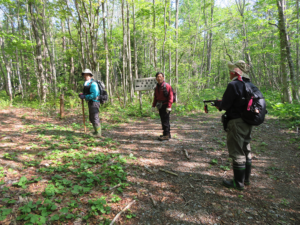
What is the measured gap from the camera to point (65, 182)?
9.07ft

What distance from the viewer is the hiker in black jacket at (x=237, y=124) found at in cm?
274

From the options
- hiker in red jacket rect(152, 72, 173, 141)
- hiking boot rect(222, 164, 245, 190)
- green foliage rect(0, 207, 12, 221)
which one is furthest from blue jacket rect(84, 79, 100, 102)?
hiking boot rect(222, 164, 245, 190)

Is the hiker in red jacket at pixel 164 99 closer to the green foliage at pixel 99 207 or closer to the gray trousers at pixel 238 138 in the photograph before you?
the gray trousers at pixel 238 138

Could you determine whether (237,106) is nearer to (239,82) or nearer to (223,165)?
(239,82)

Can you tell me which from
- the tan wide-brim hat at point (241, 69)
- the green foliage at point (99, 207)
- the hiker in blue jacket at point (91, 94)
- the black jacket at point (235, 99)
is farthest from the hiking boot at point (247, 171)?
the hiker in blue jacket at point (91, 94)

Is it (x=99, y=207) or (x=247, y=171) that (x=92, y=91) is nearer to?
(x=99, y=207)

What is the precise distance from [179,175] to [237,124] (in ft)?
5.36

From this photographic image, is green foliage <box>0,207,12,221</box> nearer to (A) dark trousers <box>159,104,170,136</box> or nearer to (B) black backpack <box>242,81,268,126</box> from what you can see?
(B) black backpack <box>242,81,268,126</box>

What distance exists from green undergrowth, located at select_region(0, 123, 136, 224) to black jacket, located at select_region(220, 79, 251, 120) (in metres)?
2.34

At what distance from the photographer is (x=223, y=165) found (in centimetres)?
391

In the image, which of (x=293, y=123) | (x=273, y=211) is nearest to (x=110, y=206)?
(x=273, y=211)

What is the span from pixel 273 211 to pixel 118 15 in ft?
79.9

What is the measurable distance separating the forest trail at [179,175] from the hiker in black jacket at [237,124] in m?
0.52

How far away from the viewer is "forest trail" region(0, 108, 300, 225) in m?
2.37
